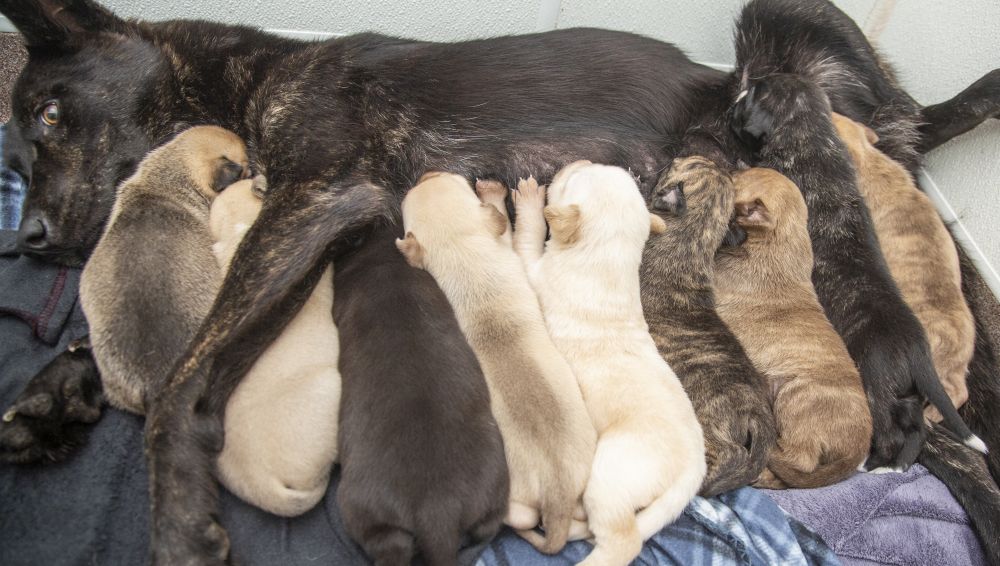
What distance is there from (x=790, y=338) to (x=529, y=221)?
0.78 meters

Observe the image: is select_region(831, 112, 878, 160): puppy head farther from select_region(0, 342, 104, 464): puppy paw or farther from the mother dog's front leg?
select_region(0, 342, 104, 464): puppy paw

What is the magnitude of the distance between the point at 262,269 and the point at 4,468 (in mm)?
735

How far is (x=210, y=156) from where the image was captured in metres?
2.07

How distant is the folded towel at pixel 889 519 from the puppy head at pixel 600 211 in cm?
77

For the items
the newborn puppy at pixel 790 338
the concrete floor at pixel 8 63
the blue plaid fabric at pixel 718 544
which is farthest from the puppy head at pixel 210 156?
the newborn puppy at pixel 790 338

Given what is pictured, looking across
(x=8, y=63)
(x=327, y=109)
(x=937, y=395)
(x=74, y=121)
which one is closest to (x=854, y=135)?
(x=937, y=395)

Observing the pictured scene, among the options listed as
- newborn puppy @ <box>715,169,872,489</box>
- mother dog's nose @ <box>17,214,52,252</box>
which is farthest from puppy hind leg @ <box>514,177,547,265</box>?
mother dog's nose @ <box>17,214,52,252</box>

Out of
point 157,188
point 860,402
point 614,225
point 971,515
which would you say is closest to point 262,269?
point 157,188

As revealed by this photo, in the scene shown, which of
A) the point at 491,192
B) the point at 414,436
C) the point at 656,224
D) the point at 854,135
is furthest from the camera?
the point at 854,135

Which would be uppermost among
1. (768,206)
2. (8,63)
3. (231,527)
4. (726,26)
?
(726,26)

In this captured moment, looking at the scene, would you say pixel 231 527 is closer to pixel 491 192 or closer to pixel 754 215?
pixel 491 192

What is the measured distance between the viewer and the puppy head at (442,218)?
188 cm

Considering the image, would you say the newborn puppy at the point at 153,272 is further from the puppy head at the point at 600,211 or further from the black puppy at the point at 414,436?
the puppy head at the point at 600,211

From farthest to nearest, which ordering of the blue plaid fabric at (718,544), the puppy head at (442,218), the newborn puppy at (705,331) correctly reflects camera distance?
1. the puppy head at (442,218)
2. the newborn puppy at (705,331)
3. the blue plaid fabric at (718,544)
